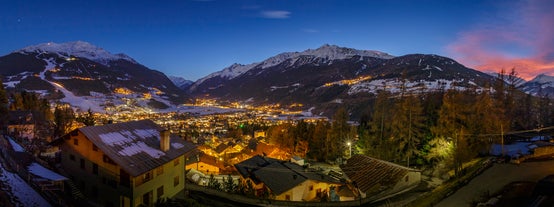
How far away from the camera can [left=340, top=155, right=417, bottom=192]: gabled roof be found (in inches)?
1404

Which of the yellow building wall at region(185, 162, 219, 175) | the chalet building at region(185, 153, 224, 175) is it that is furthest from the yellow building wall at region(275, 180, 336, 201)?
the yellow building wall at region(185, 162, 219, 175)

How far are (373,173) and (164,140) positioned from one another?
22398mm

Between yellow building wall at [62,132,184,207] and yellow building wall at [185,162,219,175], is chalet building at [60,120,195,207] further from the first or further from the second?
yellow building wall at [185,162,219,175]

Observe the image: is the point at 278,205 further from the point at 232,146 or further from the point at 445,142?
the point at 232,146

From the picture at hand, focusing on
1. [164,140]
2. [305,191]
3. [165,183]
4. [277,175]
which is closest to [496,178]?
[305,191]

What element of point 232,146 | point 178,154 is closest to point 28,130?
point 232,146

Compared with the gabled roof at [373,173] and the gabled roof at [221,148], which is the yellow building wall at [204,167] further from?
the gabled roof at [373,173]

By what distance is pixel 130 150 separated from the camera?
2559cm

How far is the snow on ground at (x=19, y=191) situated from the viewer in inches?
717

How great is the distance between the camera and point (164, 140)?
28.3 metres

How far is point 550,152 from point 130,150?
1555 inches

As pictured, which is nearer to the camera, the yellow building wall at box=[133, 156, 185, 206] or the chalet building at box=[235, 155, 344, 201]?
the yellow building wall at box=[133, 156, 185, 206]

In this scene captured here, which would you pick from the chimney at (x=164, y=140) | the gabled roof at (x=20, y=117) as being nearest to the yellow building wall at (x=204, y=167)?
the gabled roof at (x=20, y=117)

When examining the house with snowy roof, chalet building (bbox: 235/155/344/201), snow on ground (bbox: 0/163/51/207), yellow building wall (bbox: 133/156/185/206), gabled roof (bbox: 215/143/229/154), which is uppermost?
the house with snowy roof
